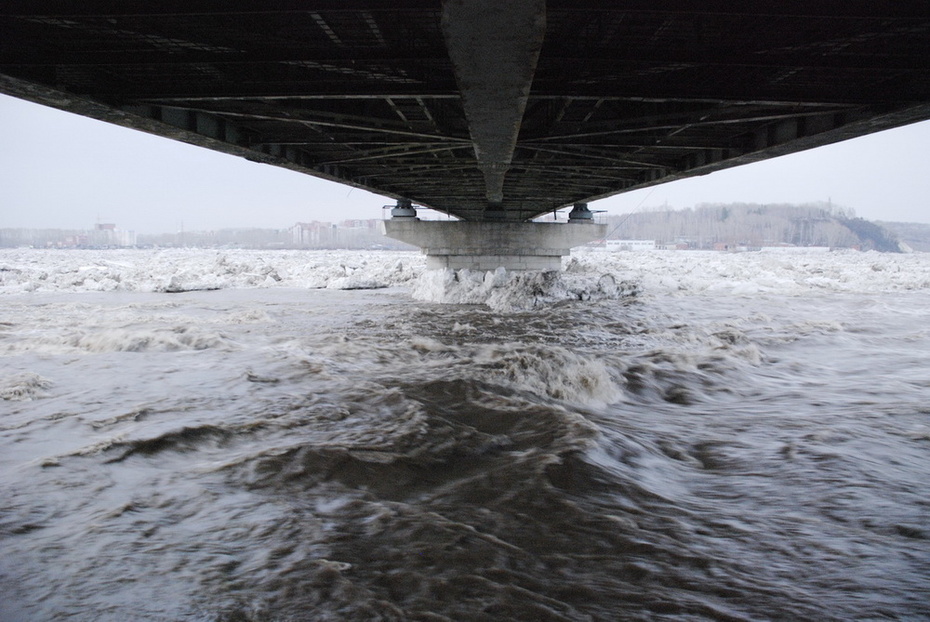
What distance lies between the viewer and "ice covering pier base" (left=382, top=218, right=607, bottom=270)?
32969 mm

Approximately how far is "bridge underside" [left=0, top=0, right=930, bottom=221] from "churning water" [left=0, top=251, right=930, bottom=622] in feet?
14.7

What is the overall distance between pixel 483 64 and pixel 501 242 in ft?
88.8

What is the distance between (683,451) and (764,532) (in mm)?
2467

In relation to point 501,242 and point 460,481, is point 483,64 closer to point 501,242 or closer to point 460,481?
point 460,481

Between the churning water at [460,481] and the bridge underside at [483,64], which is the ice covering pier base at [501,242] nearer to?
the churning water at [460,481]

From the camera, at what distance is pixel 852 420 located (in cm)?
947

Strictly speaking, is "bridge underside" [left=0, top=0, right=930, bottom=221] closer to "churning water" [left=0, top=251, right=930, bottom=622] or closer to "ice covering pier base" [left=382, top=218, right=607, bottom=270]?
"churning water" [left=0, top=251, right=930, bottom=622]

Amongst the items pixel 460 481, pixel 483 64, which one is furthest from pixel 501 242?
pixel 460 481

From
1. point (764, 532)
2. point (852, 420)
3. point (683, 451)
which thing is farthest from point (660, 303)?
point (764, 532)

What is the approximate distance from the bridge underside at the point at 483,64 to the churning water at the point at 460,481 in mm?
4484

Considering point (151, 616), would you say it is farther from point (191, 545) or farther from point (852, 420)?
point (852, 420)

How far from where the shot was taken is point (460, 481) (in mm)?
6820

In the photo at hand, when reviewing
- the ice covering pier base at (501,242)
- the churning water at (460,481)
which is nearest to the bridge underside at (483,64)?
the churning water at (460,481)

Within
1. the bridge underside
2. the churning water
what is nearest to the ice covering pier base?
the churning water
